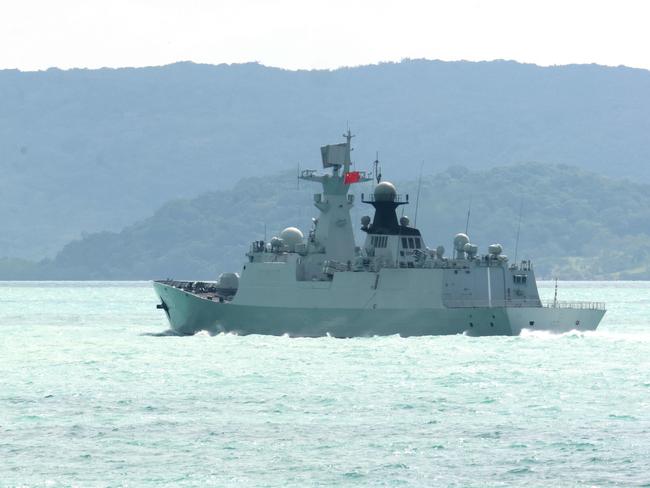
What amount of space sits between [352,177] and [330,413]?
28228 millimetres

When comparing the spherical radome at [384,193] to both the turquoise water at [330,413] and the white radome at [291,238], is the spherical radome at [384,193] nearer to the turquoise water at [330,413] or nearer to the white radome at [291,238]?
the white radome at [291,238]

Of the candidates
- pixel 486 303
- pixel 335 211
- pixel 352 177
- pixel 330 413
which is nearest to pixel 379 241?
pixel 335 211

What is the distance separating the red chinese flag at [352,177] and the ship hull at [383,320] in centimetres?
680

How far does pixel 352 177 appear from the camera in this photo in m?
63.9

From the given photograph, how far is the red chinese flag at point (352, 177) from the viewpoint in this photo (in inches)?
2500

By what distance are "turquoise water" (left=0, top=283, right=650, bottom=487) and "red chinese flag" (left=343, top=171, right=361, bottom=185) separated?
312 inches

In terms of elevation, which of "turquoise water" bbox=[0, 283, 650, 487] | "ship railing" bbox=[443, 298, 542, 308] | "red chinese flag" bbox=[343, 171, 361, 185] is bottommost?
"turquoise water" bbox=[0, 283, 650, 487]

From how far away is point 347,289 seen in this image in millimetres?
60125

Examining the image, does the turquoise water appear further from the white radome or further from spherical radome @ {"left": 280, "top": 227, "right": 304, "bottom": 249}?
spherical radome @ {"left": 280, "top": 227, "right": 304, "bottom": 249}

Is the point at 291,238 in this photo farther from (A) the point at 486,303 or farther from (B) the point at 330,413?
(B) the point at 330,413

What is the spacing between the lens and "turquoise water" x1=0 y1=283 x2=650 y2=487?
2859 centimetres

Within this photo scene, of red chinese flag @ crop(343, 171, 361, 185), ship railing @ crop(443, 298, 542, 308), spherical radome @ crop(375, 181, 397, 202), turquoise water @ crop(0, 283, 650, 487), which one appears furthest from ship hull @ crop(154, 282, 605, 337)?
red chinese flag @ crop(343, 171, 361, 185)

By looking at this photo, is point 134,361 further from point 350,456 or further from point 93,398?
point 350,456

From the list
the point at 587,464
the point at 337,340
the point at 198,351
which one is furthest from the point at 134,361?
the point at 587,464
